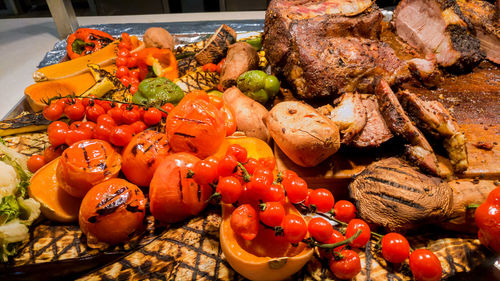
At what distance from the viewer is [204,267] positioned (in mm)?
1359

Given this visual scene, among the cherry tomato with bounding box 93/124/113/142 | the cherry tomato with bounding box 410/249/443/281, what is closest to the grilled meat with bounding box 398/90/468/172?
the cherry tomato with bounding box 410/249/443/281

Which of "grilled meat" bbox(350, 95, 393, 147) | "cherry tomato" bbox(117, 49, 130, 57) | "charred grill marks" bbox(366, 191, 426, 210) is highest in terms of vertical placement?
"cherry tomato" bbox(117, 49, 130, 57)

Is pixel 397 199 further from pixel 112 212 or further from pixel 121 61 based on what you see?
pixel 121 61

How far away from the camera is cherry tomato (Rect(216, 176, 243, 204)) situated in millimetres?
1290

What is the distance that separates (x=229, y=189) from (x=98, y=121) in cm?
117

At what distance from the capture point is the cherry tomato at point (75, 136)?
1.78m

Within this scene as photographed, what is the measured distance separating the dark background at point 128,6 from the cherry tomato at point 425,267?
3950 millimetres

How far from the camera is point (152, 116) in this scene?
198 cm

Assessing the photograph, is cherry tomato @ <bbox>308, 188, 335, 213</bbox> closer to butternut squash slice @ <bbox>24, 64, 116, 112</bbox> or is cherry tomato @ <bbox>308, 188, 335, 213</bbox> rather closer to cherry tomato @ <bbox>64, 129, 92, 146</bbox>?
cherry tomato @ <bbox>64, 129, 92, 146</bbox>

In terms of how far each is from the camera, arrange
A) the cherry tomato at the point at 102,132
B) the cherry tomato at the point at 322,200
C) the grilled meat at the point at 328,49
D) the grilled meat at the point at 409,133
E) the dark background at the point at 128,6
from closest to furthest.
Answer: the cherry tomato at the point at 322,200 → the grilled meat at the point at 409,133 → the cherry tomato at the point at 102,132 → the grilled meat at the point at 328,49 → the dark background at the point at 128,6

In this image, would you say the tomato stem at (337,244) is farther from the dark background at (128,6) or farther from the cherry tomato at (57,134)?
the dark background at (128,6)

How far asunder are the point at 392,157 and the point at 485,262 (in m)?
0.70

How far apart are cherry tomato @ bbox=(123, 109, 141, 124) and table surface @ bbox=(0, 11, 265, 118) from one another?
1339mm

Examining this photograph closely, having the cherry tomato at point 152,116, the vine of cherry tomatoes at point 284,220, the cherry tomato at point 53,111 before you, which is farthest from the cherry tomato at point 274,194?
the cherry tomato at point 53,111
